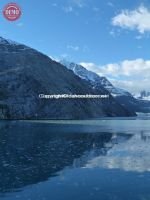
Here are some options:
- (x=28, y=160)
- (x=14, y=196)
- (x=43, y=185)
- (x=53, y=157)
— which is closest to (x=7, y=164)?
(x=28, y=160)

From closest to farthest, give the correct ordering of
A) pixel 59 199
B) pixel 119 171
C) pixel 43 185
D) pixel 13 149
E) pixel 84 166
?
pixel 59 199, pixel 43 185, pixel 119 171, pixel 84 166, pixel 13 149

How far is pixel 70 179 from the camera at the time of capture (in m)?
37.8

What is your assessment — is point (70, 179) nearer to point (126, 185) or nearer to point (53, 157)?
point (126, 185)

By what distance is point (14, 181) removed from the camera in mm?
36281

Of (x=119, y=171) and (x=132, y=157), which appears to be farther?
(x=132, y=157)

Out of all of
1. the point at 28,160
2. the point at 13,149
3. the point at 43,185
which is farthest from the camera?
the point at 13,149

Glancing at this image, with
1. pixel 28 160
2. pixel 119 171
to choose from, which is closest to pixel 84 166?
pixel 119 171

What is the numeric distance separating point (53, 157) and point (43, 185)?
18439 mm

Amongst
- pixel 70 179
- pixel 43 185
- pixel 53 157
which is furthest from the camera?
pixel 53 157

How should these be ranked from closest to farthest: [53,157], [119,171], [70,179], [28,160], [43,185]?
[43,185]
[70,179]
[119,171]
[28,160]
[53,157]

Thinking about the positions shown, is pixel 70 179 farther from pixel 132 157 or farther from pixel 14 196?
pixel 132 157

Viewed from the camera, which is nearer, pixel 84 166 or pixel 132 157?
pixel 84 166

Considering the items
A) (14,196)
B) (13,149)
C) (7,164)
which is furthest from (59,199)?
(13,149)

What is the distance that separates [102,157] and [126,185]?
742 inches
